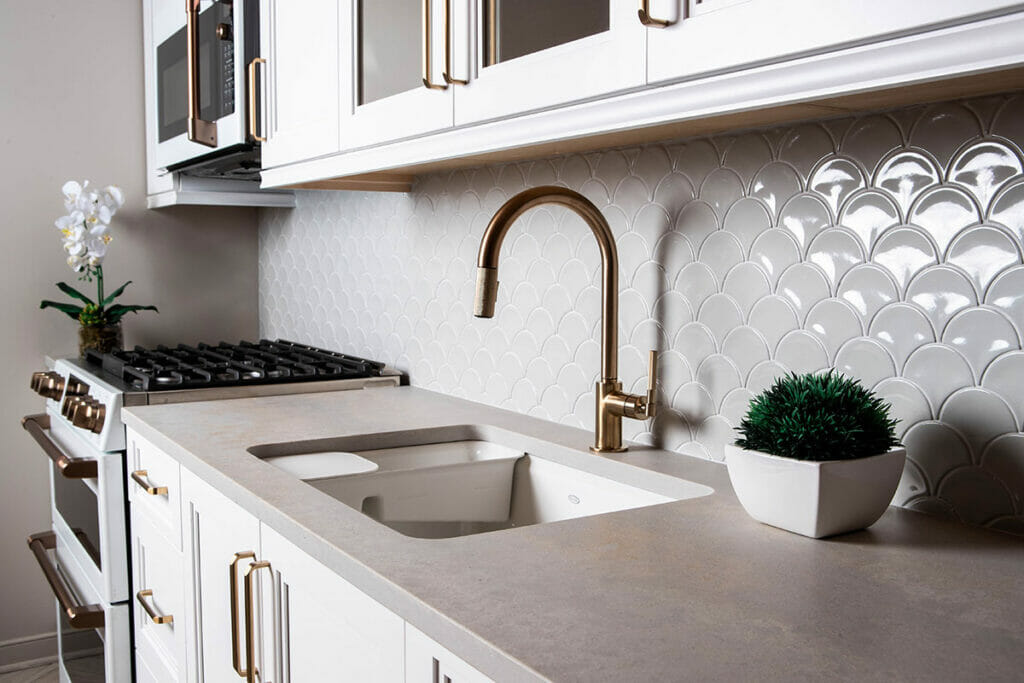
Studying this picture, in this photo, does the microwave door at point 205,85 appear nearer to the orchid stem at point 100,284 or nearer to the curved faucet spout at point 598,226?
the orchid stem at point 100,284

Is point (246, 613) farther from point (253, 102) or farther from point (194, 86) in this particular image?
point (194, 86)

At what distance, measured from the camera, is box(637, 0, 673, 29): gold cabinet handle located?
918mm

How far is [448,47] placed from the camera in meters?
1.29

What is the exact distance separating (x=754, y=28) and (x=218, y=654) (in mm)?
1204

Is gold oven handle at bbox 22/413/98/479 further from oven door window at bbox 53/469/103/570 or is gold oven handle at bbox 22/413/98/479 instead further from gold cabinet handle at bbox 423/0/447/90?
gold cabinet handle at bbox 423/0/447/90

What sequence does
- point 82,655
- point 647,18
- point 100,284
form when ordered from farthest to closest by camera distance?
1. point 100,284
2. point 82,655
3. point 647,18

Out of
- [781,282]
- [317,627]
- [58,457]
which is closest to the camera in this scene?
[317,627]

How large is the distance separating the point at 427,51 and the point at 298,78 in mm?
577

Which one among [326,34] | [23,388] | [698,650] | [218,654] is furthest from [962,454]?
[23,388]

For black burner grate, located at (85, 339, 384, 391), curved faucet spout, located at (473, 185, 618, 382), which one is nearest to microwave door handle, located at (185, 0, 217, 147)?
black burner grate, located at (85, 339, 384, 391)

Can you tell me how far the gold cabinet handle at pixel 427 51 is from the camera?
132cm

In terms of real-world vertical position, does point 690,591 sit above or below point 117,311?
below

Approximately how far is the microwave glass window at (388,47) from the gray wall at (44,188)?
5.35 feet

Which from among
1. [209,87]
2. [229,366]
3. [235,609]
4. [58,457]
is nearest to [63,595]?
[58,457]
